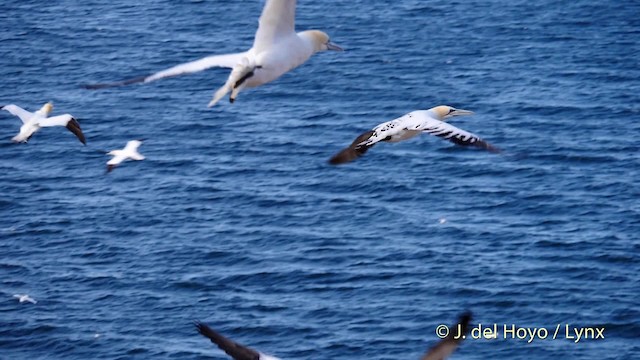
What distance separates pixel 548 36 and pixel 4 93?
45405mm

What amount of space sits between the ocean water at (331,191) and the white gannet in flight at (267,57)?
40.5 meters

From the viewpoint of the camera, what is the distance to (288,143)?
106 metres

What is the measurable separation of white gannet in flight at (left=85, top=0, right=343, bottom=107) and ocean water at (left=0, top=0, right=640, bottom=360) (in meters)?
40.5

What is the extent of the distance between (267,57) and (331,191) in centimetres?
7104

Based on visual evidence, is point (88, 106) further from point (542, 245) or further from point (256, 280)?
point (542, 245)

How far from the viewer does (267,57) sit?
89.6 feet

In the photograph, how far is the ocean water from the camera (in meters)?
82.8

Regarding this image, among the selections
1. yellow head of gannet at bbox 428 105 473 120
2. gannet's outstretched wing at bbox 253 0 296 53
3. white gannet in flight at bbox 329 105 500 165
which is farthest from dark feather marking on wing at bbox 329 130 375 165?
yellow head of gannet at bbox 428 105 473 120

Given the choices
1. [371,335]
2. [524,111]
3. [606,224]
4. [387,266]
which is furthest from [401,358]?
[524,111]

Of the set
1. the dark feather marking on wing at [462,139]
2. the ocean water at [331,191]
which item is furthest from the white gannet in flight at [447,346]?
the ocean water at [331,191]

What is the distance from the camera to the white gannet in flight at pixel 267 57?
27047mm

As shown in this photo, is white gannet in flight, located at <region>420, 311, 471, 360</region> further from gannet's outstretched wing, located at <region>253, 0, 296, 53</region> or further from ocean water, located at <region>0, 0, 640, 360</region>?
ocean water, located at <region>0, 0, 640, 360</region>

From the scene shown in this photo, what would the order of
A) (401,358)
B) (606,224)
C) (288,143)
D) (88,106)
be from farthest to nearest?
(88,106), (288,143), (606,224), (401,358)

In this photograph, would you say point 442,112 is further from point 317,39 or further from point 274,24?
point 274,24
